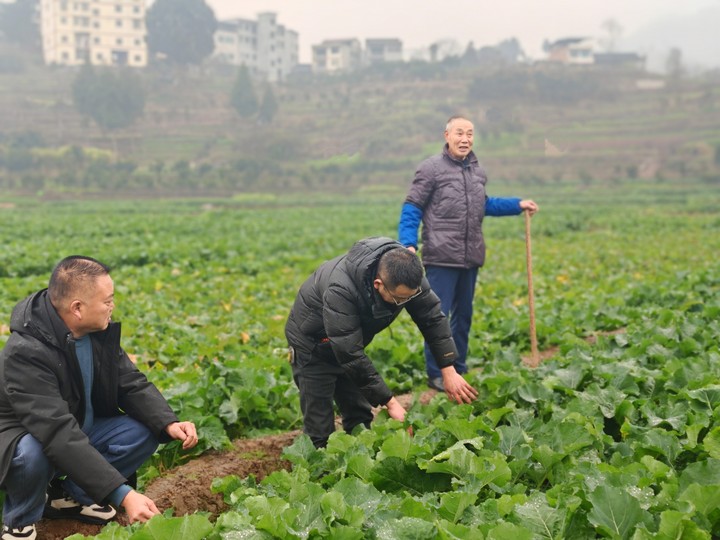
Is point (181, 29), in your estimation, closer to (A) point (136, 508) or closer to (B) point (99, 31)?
(B) point (99, 31)

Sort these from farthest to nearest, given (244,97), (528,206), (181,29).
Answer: (181,29), (244,97), (528,206)

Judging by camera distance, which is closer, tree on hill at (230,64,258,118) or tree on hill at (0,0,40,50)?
tree on hill at (230,64,258,118)

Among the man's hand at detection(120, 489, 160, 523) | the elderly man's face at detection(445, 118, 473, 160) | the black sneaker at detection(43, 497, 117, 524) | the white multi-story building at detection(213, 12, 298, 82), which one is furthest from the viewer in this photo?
the white multi-story building at detection(213, 12, 298, 82)

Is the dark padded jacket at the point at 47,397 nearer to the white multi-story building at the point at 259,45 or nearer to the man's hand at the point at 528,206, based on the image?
the man's hand at the point at 528,206

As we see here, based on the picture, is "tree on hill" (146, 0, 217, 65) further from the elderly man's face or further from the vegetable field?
the elderly man's face

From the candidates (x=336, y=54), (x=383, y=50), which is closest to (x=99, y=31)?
(x=336, y=54)

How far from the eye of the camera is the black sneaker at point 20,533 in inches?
132

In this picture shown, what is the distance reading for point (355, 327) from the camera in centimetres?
399

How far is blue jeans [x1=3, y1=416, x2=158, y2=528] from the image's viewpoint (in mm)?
3262

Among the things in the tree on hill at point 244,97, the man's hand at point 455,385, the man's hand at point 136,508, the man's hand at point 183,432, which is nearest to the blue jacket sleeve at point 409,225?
the man's hand at point 455,385

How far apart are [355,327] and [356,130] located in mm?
77447

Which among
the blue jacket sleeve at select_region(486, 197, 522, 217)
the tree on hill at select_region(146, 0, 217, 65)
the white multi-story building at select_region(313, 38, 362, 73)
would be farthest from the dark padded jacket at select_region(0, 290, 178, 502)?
the white multi-story building at select_region(313, 38, 362, 73)

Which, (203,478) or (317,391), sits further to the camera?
(317,391)

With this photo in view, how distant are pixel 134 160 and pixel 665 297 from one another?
2597 inches
